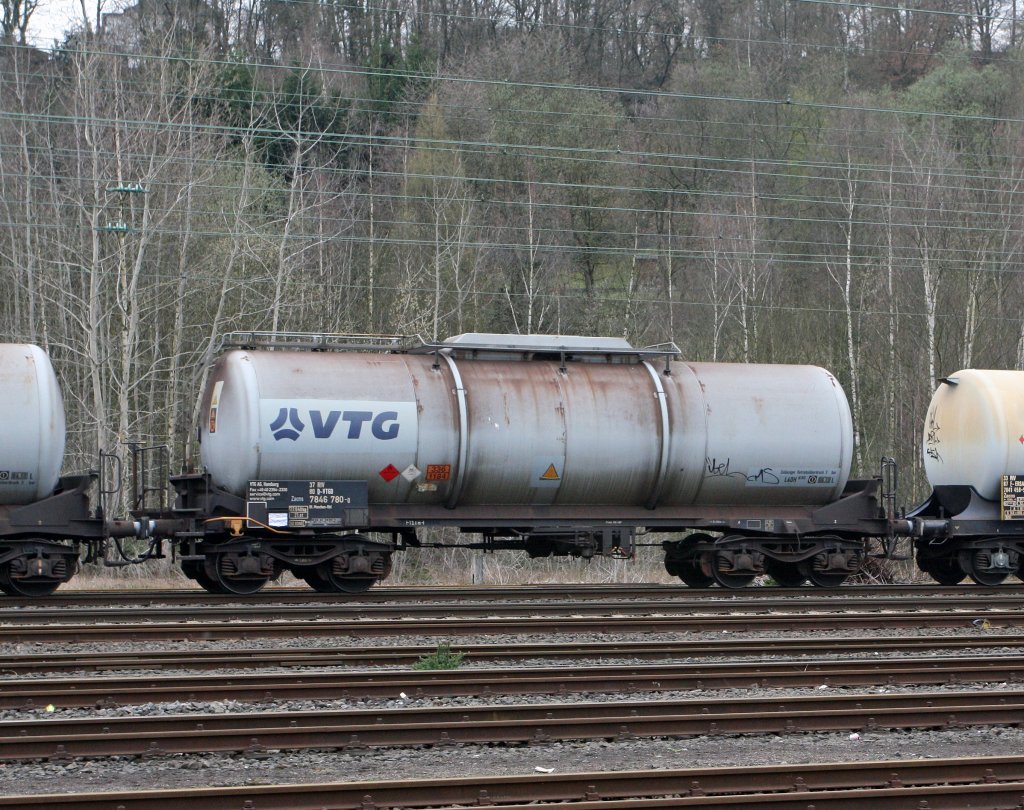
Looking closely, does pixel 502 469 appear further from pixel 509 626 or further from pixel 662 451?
pixel 509 626

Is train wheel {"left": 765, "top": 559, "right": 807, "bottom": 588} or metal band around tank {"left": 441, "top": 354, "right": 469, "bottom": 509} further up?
metal band around tank {"left": 441, "top": 354, "right": 469, "bottom": 509}

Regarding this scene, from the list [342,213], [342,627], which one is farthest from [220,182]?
[342,627]

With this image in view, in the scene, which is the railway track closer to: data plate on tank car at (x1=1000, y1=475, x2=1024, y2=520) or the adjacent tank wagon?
the adjacent tank wagon

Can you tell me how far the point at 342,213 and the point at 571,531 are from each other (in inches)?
993

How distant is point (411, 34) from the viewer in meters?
54.6

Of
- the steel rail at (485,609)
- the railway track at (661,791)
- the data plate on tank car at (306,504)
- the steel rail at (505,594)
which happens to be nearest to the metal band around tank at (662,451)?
the steel rail at (505,594)

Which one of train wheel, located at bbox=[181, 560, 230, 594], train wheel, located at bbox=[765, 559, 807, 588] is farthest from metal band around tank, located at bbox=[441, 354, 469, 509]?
train wheel, located at bbox=[765, 559, 807, 588]

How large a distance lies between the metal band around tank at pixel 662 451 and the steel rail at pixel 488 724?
8.16 metres

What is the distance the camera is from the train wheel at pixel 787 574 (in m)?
19.7

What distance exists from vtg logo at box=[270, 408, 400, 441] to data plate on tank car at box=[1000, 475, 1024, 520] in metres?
9.64

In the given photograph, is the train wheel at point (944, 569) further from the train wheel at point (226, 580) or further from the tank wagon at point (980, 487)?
the train wheel at point (226, 580)

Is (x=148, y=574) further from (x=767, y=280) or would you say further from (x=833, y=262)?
(x=833, y=262)

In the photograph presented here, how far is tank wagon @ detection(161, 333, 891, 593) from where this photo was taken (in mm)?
16844

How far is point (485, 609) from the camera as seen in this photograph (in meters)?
15.3
